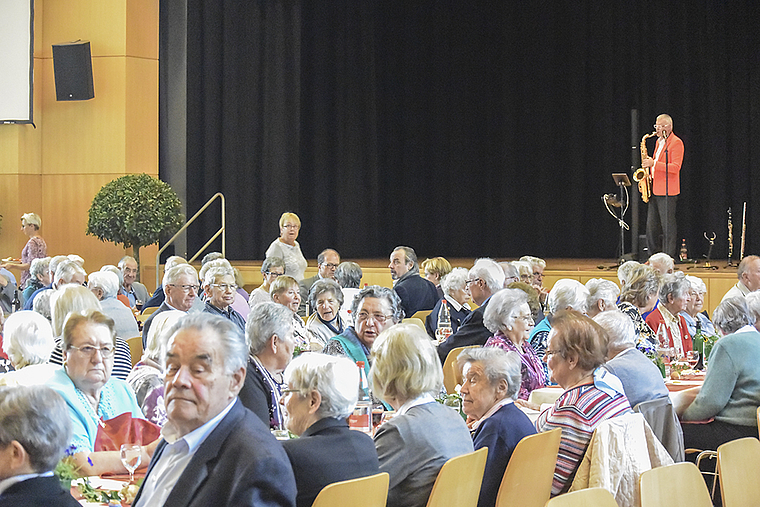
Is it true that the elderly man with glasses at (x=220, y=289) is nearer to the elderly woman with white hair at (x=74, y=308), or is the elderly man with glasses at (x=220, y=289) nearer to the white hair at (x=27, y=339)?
the elderly woman with white hair at (x=74, y=308)

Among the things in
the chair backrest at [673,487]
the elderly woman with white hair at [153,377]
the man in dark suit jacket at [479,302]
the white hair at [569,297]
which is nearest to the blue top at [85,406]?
the elderly woman with white hair at [153,377]

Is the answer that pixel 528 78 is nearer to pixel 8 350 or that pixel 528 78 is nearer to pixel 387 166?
pixel 387 166

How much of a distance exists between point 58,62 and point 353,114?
4446 mm

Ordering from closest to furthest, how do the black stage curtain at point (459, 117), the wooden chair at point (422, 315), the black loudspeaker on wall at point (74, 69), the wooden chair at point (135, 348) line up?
the wooden chair at point (135, 348)
the wooden chair at point (422, 315)
the black loudspeaker on wall at point (74, 69)
the black stage curtain at point (459, 117)

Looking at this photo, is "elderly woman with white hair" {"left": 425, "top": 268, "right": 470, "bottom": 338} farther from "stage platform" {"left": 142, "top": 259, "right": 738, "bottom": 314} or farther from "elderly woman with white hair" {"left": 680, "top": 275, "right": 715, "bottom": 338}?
"stage platform" {"left": 142, "top": 259, "right": 738, "bottom": 314}

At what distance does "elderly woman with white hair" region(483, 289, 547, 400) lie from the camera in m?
5.26

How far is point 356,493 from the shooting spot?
8.61 feet

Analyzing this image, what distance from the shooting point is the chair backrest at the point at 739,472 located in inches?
120

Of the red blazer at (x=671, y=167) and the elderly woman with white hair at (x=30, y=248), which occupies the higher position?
the red blazer at (x=671, y=167)

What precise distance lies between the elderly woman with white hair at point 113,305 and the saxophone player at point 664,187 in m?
7.06

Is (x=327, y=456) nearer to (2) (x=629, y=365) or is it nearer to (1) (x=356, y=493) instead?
(1) (x=356, y=493)

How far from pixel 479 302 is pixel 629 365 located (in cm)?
253

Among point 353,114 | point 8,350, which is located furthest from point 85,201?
point 8,350

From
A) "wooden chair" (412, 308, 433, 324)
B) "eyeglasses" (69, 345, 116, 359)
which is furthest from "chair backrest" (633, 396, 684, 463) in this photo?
"wooden chair" (412, 308, 433, 324)
